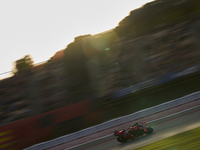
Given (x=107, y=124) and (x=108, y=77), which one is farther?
(x=108, y=77)

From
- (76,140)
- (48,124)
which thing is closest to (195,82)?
(76,140)

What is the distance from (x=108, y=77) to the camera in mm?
16953

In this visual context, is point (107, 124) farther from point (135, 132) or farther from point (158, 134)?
point (158, 134)

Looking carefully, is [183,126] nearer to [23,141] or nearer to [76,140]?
[76,140]

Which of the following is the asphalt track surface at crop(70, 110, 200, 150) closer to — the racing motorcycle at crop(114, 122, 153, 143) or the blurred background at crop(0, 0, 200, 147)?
the racing motorcycle at crop(114, 122, 153, 143)

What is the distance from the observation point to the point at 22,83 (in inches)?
719

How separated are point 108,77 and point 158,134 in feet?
32.8

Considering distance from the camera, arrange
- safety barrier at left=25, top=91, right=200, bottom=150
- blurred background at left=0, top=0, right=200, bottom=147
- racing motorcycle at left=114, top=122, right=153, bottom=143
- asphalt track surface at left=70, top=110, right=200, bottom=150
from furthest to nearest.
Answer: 1. blurred background at left=0, top=0, right=200, bottom=147
2. safety barrier at left=25, top=91, right=200, bottom=150
3. racing motorcycle at left=114, top=122, right=153, bottom=143
4. asphalt track surface at left=70, top=110, right=200, bottom=150

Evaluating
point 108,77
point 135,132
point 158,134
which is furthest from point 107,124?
point 108,77

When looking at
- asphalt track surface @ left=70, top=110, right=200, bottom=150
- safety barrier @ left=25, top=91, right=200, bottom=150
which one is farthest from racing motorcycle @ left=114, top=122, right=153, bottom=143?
safety barrier @ left=25, top=91, right=200, bottom=150

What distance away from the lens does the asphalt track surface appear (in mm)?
6781

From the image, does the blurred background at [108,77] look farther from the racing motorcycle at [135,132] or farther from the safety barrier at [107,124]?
the racing motorcycle at [135,132]

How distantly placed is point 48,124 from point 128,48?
36.2 feet

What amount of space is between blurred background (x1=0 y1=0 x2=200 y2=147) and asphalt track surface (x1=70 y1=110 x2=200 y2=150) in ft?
10.4
